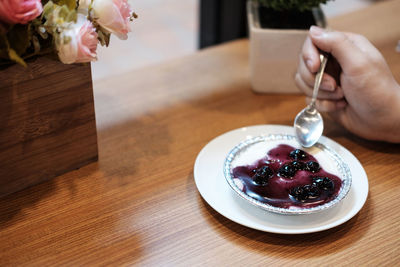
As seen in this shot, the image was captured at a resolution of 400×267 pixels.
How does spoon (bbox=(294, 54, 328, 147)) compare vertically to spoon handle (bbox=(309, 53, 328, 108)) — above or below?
below

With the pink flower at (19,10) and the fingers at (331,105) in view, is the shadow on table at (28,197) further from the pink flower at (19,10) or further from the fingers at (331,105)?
the fingers at (331,105)

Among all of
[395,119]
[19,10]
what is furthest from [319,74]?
[19,10]

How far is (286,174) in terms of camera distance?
2.45 feet

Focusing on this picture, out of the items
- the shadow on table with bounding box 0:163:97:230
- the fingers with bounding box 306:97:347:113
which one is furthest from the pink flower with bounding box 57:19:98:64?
the fingers with bounding box 306:97:347:113

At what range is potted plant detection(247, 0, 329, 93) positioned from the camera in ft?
3.33

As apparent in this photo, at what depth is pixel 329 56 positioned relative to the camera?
0.92 m

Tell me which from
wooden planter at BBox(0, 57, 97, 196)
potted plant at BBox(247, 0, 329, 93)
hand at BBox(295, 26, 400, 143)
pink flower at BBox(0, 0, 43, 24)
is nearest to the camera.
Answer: pink flower at BBox(0, 0, 43, 24)

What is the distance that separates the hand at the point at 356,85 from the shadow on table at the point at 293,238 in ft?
0.65

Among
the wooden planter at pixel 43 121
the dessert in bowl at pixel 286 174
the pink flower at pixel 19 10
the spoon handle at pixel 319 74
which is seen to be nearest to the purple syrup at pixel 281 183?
the dessert in bowl at pixel 286 174

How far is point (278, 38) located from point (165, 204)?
44 centimetres

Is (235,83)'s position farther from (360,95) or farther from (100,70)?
(100,70)

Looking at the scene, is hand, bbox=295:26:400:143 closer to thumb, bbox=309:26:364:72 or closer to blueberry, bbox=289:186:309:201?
thumb, bbox=309:26:364:72

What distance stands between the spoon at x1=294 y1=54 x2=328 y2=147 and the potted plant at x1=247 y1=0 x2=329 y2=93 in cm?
15

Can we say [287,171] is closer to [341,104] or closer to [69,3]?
[341,104]
